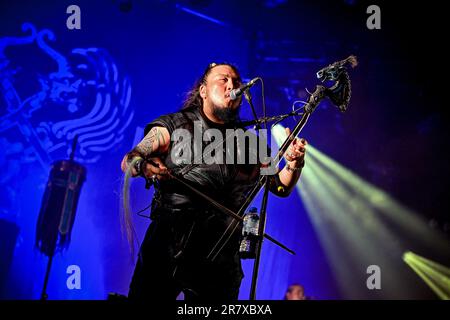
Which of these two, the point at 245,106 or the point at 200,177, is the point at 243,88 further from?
the point at 245,106

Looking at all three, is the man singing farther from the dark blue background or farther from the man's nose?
the dark blue background

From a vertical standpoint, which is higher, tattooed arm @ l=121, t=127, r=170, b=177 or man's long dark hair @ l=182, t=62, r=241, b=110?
man's long dark hair @ l=182, t=62, r=241, b=110

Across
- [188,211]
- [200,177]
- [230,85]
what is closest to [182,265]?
[188,211]

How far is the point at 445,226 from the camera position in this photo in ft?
25.2

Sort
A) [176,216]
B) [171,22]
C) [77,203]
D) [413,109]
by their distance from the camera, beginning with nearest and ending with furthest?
[176,216], [77,203], [171,22], [413,109]

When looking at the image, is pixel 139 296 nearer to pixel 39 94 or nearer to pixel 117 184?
pixel 117 184

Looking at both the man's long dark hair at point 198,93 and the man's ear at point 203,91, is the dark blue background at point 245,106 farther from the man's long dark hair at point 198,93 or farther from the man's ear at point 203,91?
the man's ear at point 203,91

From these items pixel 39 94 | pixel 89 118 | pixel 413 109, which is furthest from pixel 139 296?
pixel 413 109

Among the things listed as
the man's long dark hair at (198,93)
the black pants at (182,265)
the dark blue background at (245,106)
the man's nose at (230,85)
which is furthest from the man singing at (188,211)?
the dark blue background at (245,106)

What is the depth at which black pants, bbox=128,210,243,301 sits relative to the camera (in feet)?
8.95

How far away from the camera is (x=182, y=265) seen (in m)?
2.80

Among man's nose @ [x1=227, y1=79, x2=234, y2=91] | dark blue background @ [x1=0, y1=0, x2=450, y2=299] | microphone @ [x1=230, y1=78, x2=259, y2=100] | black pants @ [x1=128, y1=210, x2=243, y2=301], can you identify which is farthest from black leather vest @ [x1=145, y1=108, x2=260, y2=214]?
dark blue background @ [x1=0, y1=0, x2=450, y2=299]

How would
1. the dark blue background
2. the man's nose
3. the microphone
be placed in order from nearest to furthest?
the microphone, the man's nose, the dark blue background

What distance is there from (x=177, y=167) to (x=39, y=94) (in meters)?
4.72
